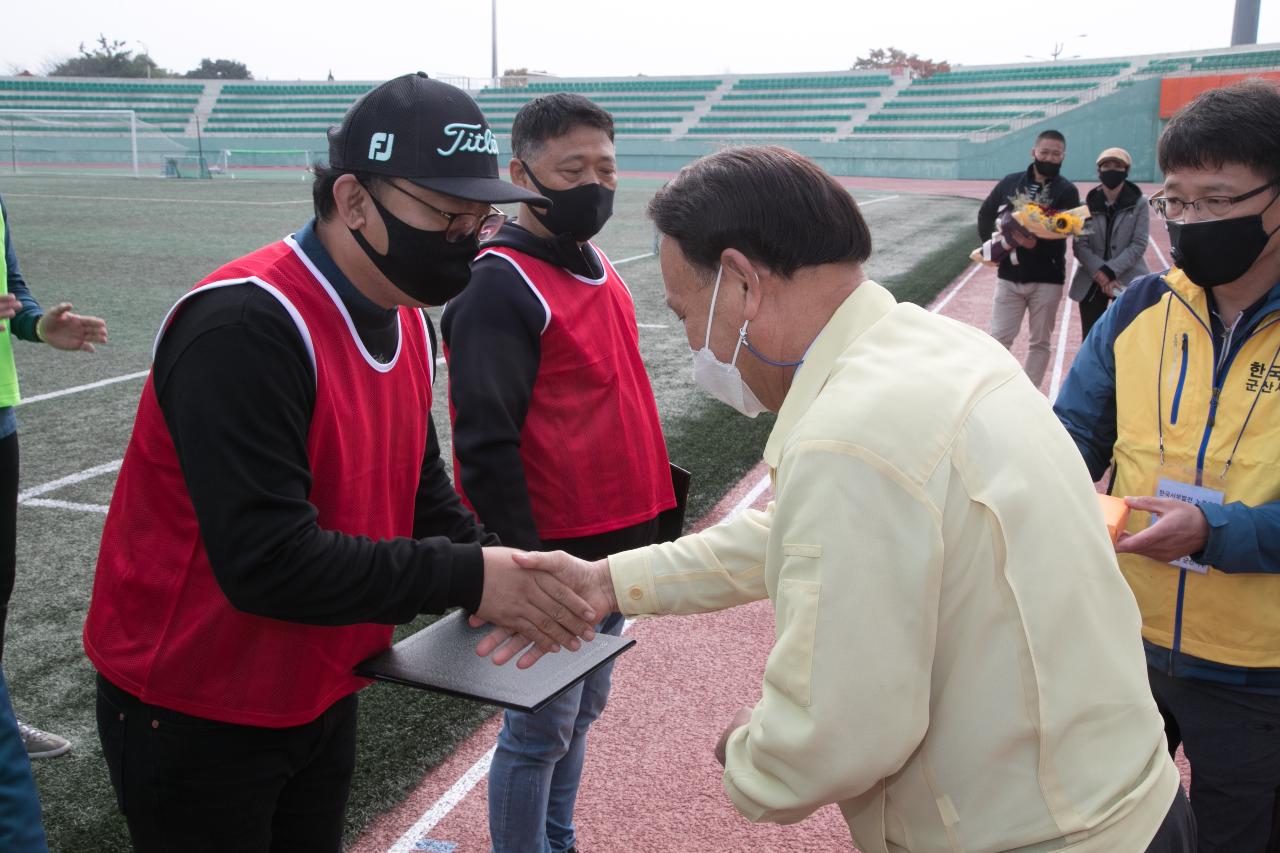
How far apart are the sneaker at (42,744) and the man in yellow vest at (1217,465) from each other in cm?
343

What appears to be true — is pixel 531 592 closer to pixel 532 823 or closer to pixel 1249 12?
pixel 532 823

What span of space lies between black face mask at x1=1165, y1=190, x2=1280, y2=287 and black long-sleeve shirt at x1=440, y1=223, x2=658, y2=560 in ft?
5.00

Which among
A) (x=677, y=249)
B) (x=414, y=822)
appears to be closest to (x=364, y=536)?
(x=677, y=249)

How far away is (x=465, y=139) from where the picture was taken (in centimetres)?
198

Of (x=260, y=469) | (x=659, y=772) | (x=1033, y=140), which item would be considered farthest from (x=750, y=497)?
(x=1033, y=140)

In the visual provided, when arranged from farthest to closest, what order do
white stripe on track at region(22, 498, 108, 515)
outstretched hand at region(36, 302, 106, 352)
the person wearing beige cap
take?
the person wearing beige cap < white stripe on track at region(22, 498, 108, 515) < outstretched hand at region(36, 302, 106, 352)

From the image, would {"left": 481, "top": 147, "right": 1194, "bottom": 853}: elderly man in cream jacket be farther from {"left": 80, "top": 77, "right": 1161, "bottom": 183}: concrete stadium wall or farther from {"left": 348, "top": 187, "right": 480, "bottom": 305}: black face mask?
{"left": 80, "top": 77, "right": 1161, "bottom": 183}: concrete stadium wall

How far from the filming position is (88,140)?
1873 inches

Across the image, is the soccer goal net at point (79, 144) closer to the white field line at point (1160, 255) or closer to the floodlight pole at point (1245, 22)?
the white field line at point (1160, 255)

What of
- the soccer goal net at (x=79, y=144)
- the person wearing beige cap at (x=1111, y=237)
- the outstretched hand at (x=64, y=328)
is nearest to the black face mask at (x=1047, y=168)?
the person wearing beige cap at (x=1111, y=237)

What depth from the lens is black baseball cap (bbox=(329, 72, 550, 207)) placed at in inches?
75.5

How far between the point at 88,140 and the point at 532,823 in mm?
52703

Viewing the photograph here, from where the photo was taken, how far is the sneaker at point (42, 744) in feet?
12.0

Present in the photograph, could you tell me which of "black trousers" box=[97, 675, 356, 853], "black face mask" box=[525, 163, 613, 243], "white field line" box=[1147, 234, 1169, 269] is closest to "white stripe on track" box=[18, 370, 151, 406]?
"black face mask" box=[525, 163, 613, 243]
